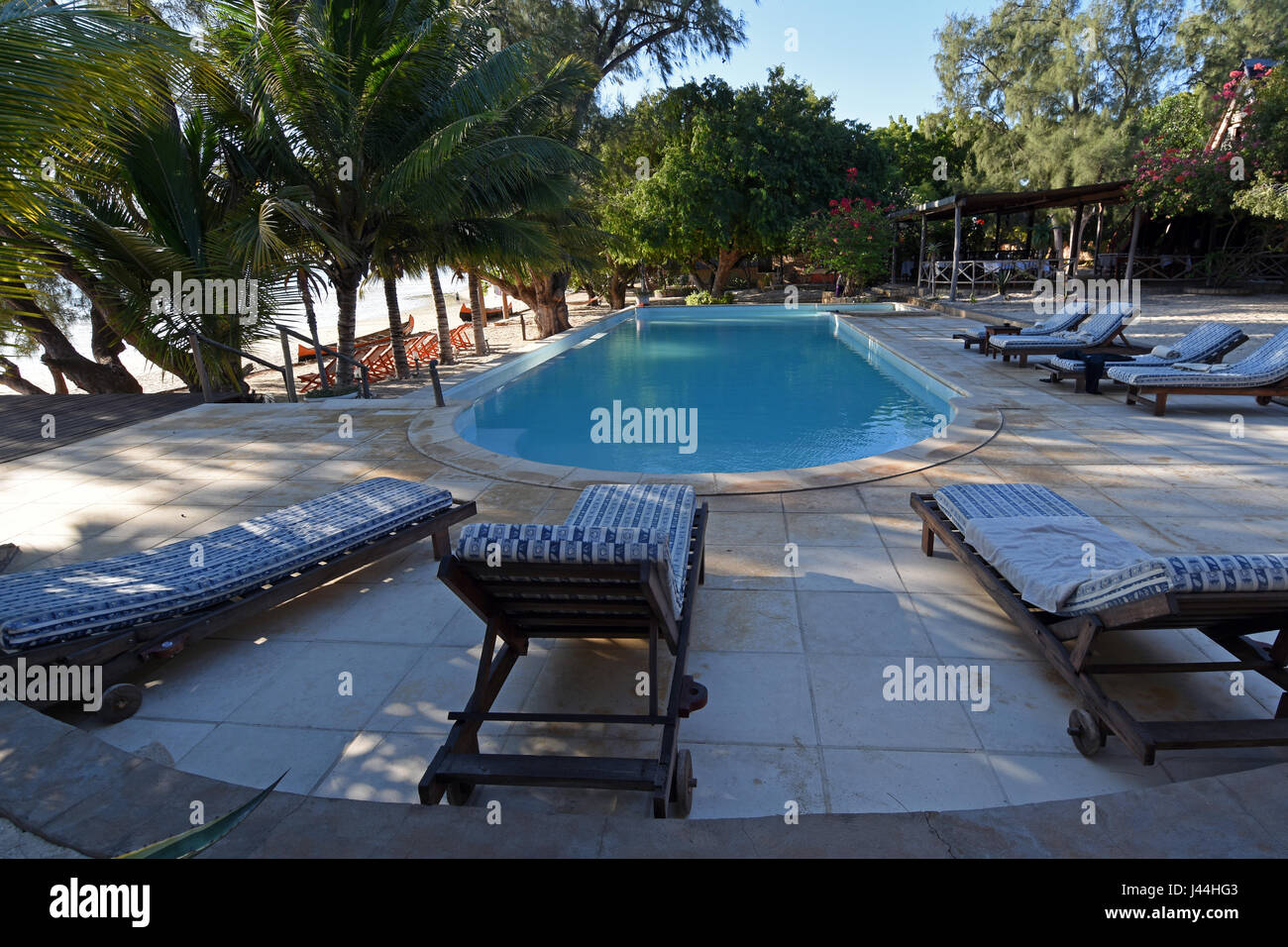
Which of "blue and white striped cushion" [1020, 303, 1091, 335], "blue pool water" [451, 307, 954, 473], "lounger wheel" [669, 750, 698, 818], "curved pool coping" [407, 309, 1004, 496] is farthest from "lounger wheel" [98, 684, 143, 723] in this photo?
"blue and white striped cushion" [1020, 303, 1091, 335]

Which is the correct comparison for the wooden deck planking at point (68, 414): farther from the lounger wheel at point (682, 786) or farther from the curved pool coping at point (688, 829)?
the lounger wheel at point (682, 786)

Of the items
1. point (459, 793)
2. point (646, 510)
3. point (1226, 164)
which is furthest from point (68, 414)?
point (1226, 164)

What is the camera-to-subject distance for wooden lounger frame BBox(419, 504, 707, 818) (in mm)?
2252

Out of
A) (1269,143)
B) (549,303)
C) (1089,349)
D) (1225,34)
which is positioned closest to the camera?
(1089,349)

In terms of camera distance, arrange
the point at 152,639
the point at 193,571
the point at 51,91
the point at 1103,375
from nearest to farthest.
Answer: the point at 51,91 < the point at 152,639 < the point at 193,571 < the point at 1103,375

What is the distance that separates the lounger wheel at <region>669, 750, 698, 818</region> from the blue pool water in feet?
18.2

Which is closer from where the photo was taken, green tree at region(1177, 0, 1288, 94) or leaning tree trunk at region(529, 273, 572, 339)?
leaning tree trunk at region(529, 273, 572, 339)

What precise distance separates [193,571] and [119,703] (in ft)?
2.45

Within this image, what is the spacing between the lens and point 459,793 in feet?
7.83

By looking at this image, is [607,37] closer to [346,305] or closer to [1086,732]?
[346,305]

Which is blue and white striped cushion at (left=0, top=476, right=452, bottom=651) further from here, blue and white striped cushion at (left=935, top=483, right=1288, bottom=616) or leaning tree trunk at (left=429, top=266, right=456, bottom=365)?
leaning tree trunk at (left=429, top=266, right=456, bottom=365)

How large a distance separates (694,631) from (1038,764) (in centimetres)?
158

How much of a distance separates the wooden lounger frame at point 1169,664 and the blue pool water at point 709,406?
17.5 feet
